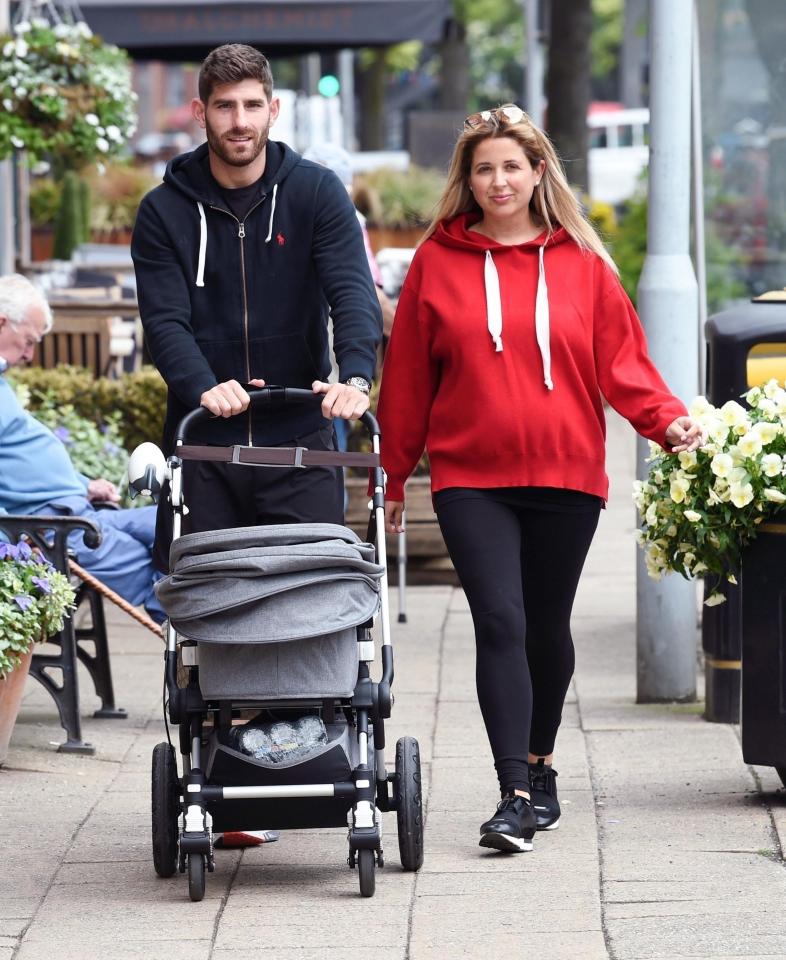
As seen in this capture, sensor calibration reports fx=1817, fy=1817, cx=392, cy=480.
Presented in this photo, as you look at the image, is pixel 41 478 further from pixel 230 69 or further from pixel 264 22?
pixel 264 22

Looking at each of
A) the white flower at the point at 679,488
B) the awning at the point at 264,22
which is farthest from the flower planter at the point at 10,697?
the awning at the point at 264,22

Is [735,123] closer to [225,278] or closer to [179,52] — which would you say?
[225,278]

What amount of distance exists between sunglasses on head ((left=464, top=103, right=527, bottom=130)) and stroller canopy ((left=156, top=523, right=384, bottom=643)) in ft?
4.04

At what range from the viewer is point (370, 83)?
32438 millimetres

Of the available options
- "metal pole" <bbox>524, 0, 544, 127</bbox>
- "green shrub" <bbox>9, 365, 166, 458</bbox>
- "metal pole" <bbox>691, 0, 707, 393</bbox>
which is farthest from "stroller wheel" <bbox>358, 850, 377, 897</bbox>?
"metal pole" <bbox>524, 0, 544, 127</bbox>

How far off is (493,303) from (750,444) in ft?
2.55

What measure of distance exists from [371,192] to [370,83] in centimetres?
1490

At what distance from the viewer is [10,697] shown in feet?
17.7

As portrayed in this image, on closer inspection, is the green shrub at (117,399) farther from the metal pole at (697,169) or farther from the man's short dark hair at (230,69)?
the man's short dark hair at (230,69)

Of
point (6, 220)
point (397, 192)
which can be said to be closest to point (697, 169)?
point (6, 220)

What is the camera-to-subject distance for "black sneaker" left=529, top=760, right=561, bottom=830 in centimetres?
477

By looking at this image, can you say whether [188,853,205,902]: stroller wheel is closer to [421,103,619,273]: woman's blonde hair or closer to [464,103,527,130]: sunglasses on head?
[421,103,619,273]: woman's blonde hair

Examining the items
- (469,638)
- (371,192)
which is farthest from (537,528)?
(371,192)

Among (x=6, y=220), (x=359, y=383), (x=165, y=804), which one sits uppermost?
(x=6, y=220)
